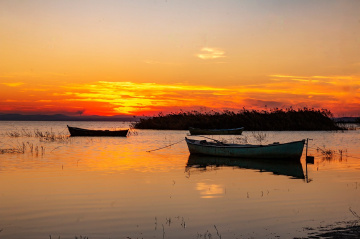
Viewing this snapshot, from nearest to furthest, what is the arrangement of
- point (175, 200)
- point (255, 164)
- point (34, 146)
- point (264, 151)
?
point (175, 200) → point (255, 164) → point (264, 151) → point (34, 146)

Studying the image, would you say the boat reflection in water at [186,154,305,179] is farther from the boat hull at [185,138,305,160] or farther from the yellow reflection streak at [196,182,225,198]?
the yellow reflection streak at [196,182,225,198]

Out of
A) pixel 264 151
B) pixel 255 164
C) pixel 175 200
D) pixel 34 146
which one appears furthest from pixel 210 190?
pixel 34 146

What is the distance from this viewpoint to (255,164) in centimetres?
2291

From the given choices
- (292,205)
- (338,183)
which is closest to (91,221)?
(292,205)

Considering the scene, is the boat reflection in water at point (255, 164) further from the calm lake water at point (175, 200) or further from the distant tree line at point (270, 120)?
the distant tree line at point (270, 120)

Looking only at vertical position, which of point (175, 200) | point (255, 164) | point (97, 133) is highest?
point (97, 133)

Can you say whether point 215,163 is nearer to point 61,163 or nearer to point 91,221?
point 61,163

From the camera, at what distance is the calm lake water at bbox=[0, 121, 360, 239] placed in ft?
30.7

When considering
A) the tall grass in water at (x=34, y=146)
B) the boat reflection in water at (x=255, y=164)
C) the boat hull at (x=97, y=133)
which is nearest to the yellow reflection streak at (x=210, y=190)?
the boat reflection in water at (x=255, y=164)

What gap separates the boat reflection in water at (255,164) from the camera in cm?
2038

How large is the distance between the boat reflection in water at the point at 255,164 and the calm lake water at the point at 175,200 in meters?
0.10

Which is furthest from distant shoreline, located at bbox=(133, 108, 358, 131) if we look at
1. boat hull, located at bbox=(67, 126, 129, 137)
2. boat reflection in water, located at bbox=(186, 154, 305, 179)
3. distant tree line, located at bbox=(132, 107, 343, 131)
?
boat reflection in water, located at bbox=(186, 154, 305, 179)

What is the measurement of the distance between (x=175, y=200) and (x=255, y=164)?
1106 centimetres

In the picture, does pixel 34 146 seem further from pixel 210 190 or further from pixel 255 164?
pixel 210 190
